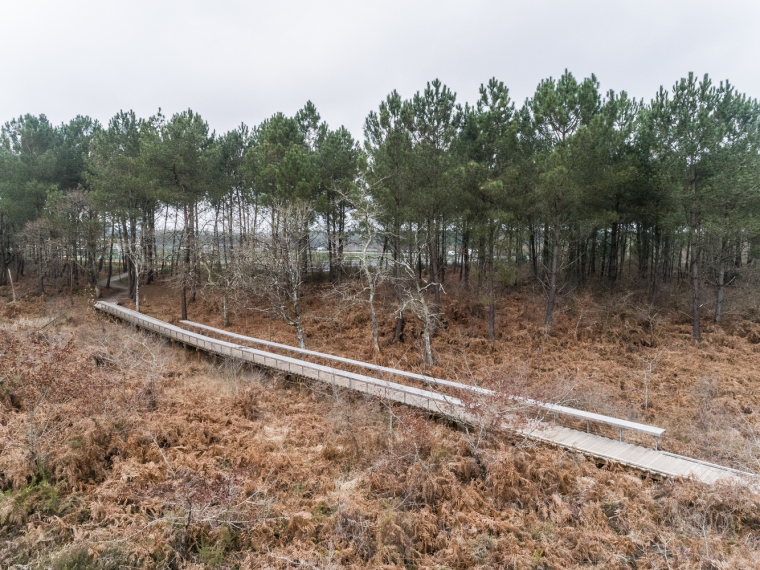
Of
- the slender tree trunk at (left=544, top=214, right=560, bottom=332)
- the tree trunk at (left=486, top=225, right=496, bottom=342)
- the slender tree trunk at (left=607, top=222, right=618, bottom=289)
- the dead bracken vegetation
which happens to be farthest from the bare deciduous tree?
the slender tree trunk at (left=607, top=222, right=618, bottom=289)

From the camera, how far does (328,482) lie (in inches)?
321

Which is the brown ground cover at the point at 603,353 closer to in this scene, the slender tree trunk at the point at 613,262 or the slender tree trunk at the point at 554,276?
the slender tree trunk at the point at 554,276

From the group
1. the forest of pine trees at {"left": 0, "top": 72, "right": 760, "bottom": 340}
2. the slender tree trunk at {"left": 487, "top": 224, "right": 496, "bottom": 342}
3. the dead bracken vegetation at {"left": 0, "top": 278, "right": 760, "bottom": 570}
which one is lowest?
the dead bracken vegetation at {"left": 0, "top": 278, "right": 760, "bottom": 570}

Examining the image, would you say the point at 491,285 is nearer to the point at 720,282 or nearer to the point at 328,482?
the point at 720,282

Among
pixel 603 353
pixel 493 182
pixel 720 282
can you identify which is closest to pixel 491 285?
pixel 493 182

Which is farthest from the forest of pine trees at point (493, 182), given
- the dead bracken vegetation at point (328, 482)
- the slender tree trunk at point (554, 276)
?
the dead bracken vegetation at point (328, 482)

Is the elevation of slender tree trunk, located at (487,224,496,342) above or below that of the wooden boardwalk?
above

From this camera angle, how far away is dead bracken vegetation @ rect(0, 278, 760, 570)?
6.16m

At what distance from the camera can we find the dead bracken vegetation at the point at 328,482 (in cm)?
616

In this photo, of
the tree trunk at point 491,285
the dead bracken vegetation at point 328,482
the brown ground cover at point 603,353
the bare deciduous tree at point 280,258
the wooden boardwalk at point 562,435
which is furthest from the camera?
the bare deciduous tree at point 280,258

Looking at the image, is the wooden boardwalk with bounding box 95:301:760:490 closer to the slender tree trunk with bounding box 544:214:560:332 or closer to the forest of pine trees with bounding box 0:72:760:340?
the forest of pine trees with bounding box 0:72:760:340

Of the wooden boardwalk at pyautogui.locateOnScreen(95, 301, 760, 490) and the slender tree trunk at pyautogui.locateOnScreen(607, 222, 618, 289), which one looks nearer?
the wooden boardwalk at pyautogui.locateOnScreen(95, 301, 760, 490)

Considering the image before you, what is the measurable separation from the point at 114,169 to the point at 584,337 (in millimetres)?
30008

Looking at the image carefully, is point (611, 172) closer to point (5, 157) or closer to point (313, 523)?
point (313, 523)
